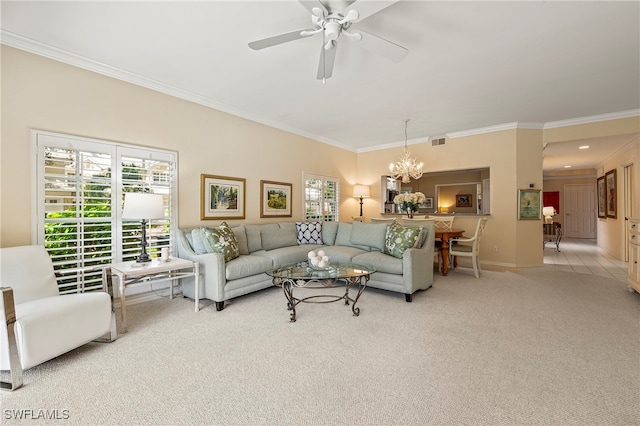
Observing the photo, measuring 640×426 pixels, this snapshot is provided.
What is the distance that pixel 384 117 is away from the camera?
5195mm

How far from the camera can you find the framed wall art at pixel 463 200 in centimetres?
929

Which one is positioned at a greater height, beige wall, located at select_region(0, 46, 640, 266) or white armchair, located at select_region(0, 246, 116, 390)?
beige wall, located at select_region(0, 46, 640, 266)

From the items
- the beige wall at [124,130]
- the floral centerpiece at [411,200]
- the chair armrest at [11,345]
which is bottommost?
the chair armrest at [11,345]

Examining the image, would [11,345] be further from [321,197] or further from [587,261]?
[587,261]

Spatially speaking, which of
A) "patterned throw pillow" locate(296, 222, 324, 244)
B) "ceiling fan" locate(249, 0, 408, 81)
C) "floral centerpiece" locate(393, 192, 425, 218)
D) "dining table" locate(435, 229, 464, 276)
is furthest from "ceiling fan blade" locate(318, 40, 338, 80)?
"floral centerpiece" locate(393, 192, 425, 218)

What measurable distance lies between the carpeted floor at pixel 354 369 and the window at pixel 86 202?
2.30 feet

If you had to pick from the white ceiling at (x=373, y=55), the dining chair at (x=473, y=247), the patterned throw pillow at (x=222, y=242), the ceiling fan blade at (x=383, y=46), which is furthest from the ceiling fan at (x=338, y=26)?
the dining chair at (x=473, y=247)

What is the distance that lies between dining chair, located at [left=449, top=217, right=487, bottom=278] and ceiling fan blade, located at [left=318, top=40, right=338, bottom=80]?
3748 mm

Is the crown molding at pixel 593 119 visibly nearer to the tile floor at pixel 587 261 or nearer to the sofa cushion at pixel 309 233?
the tile floor at pixel 587 261

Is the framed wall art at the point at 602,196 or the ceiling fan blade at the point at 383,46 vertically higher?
the ceiling fan blade at the point at 383,46

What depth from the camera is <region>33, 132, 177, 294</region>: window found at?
294cm

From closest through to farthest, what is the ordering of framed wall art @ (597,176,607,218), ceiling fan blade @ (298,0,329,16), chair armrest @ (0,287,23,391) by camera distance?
chair armrest @ (0,287,23,391), ceiling fan blade @ (298,0,329,16), framed wall art @ (597,176,607,218)

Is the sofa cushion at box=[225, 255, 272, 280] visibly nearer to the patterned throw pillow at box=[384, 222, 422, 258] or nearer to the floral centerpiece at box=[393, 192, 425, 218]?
the patterned throw pillow at box=[384, 222, 422, 258]

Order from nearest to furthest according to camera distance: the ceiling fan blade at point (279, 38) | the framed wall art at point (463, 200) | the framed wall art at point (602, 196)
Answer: the ceiling fan blade at point (279, 38)
the framed wall art at point (602, 196)
the framed wall art at point (463, 200)
